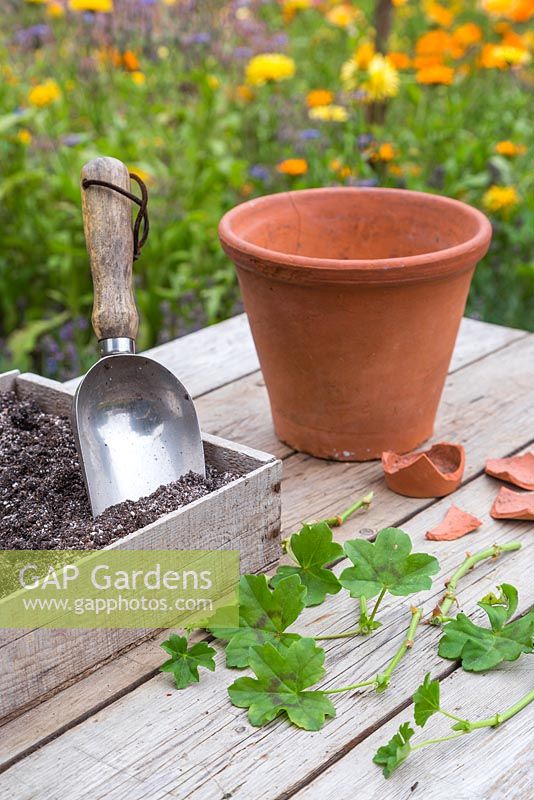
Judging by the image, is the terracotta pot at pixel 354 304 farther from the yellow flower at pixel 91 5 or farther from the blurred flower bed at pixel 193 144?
the yellow flower at pixel 91 5

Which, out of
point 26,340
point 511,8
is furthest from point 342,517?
point 511,8

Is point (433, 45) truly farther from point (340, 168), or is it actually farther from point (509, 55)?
point (340, 168)

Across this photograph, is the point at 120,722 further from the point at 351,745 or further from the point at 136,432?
the point at 136,432

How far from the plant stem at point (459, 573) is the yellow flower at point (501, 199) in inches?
64.3

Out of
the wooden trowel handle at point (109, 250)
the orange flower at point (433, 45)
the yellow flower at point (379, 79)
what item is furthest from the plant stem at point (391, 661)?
the orange flower at point (433, 45)

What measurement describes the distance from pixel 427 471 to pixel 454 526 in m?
0.09

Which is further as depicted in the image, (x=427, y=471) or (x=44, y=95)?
(x=44, y=95)

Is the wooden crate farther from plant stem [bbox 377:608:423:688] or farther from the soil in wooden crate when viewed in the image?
plant stem [bbox 377:608:423:688]

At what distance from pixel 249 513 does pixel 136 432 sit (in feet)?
0.62

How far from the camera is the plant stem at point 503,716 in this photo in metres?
0.93

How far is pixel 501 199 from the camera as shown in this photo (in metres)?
2.67

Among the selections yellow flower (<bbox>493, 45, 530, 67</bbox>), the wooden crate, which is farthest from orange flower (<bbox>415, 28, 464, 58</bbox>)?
the wooden crate

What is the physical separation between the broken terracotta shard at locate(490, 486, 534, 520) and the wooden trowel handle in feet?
1.84

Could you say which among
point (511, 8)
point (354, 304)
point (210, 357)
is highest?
point (511, 8)
